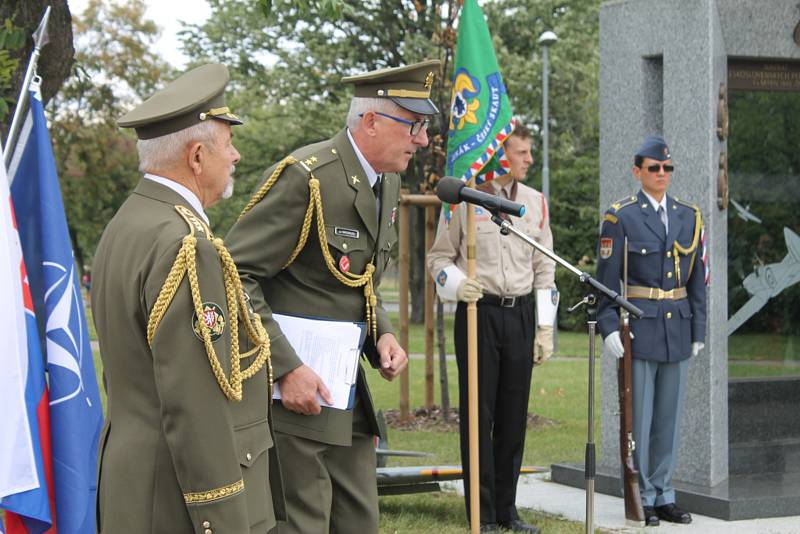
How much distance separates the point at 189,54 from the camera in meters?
29.2

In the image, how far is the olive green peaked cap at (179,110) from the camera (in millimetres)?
3051

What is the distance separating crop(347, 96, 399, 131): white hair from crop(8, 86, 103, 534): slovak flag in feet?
4.36

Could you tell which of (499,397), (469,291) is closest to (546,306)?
(499,397)

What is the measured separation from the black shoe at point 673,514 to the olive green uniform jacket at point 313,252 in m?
3.38

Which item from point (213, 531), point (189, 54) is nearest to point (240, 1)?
point (189, 54)

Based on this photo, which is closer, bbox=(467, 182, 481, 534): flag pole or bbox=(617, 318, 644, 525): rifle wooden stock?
bbox=(467, 182, 481, 534): flag pole

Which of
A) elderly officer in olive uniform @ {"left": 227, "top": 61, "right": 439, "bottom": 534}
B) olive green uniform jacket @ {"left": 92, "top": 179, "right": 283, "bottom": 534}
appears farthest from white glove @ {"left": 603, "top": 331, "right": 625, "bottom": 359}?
olive green uniform jacket @ {"left": 92, "top": 179, "right": 283, "bottom": 534}

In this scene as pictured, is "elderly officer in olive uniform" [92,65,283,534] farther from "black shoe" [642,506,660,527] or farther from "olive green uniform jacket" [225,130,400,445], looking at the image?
"black shoe" [642,506,660,527]

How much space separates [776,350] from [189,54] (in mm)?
22333

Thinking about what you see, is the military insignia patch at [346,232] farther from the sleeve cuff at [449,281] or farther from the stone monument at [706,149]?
the stone monument at [706,149]

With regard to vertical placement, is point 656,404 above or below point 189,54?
below

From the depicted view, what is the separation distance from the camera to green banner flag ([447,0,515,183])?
22.1ft

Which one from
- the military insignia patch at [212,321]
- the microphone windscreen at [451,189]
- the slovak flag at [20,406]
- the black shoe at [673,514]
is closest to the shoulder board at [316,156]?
the microphone windscreen at [451,189]

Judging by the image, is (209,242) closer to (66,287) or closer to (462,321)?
(66,287)
